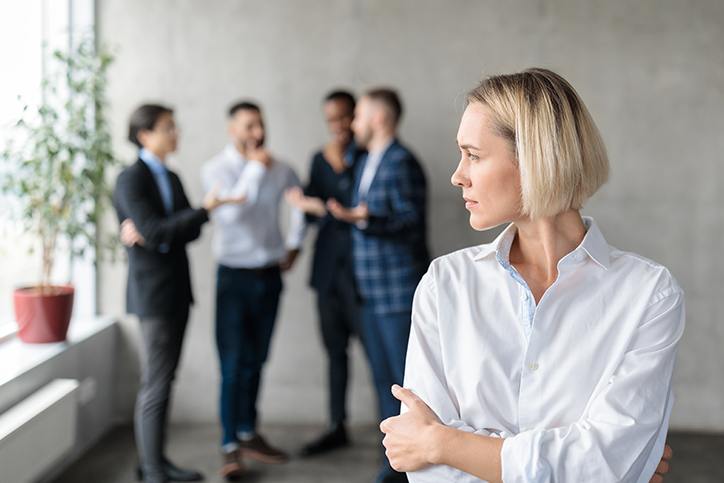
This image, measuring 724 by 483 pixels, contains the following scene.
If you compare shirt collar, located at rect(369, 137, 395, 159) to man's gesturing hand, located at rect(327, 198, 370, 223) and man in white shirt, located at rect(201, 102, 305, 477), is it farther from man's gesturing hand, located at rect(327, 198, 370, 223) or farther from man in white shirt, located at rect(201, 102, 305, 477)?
man in white shirt, located at rect(201, 102, 305, 477)

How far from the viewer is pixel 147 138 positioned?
9.27 ft

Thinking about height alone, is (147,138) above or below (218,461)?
above

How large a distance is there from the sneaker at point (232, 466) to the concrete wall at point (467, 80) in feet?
4.35

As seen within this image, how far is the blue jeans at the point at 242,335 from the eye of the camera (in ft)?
10.1

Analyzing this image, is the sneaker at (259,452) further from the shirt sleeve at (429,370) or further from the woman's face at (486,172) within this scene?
the woman's face at (486,172)

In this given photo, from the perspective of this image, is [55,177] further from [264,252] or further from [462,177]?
[462,177]

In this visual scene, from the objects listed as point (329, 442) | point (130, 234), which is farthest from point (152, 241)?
point (329, 442)

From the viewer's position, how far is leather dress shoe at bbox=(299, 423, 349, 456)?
10.7 feet

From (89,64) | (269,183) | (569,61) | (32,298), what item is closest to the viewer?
(32,298)

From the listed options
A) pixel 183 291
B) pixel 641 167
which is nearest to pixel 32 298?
pixel 183 291

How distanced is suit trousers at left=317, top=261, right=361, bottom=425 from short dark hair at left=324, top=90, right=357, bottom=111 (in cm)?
95

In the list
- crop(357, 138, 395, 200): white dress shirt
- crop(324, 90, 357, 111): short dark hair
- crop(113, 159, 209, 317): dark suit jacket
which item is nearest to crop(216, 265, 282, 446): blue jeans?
crop(113, 159, 209, 317): dark suit jacket

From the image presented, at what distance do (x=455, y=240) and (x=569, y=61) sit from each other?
1.29 metres

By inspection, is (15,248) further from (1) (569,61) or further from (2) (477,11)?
(1) (569,61)
